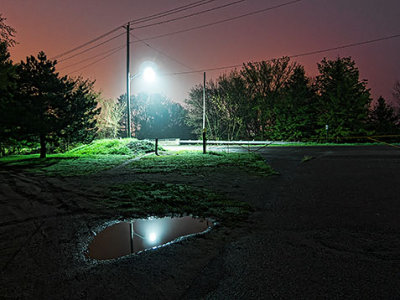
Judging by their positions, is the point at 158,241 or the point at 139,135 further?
the point at 139,135

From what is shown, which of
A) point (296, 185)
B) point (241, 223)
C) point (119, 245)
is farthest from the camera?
point (296, 185)

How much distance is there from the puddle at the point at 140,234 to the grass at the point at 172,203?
36 cm

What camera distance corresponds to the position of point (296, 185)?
7.59 meters

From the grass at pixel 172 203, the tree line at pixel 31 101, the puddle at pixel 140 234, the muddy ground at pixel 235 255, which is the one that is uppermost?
the tree line at pixel 31 101

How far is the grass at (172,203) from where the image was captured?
203 inches

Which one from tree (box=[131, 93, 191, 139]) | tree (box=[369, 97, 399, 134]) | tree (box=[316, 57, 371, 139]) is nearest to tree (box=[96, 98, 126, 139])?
tree (box=[131, 93, 191, 139])

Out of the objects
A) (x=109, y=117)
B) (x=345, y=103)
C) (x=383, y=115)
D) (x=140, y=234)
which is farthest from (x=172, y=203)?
(x=109, y=117)

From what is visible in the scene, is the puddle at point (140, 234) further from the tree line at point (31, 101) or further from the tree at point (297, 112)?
the tree at point (297, 112)

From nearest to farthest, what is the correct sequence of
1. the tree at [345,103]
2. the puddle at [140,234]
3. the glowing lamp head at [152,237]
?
the puddle at [140,234], the glowing lamp head at [152,237], the tree at [345,103]

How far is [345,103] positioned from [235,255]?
32.1m

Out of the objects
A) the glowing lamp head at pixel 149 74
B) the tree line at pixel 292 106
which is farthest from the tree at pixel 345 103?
the glowing lamp head at pixel 149 74

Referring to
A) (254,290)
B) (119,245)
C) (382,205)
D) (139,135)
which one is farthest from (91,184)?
(139,135)

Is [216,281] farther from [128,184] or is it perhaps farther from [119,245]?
[128,184]

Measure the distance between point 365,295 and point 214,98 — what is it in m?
37.9
